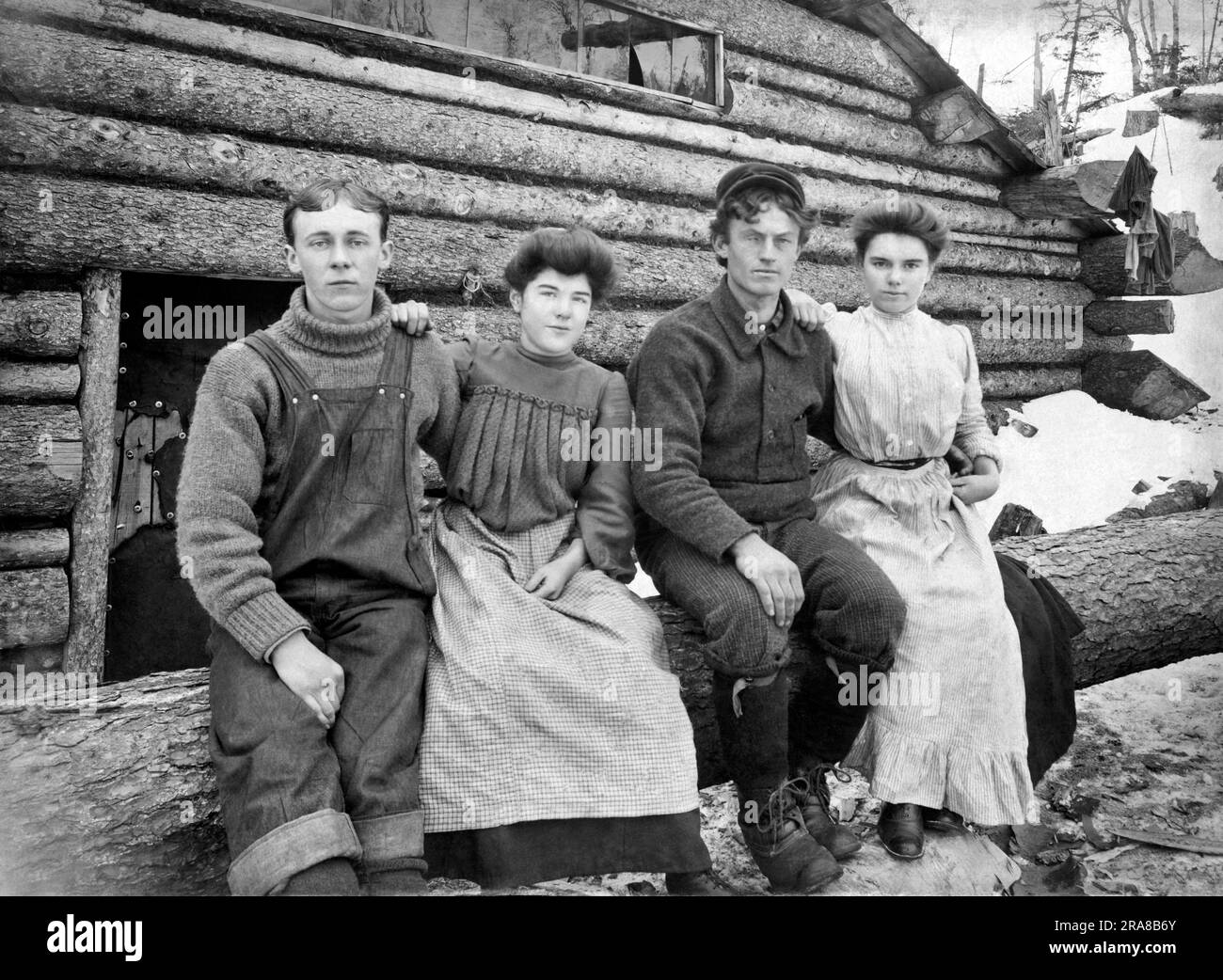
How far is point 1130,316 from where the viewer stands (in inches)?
282

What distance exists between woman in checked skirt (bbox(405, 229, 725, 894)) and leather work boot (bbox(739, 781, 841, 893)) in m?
0.18

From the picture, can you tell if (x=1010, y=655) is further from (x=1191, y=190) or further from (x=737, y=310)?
(x=1191, y=190)

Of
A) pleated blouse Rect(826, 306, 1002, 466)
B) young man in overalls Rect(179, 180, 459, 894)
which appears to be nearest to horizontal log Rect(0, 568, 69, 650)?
young man in overalls Rect(179, 180, 459, 894)

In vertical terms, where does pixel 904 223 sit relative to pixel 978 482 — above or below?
above

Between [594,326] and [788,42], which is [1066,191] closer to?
[788,42]

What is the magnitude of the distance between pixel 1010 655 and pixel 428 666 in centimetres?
160

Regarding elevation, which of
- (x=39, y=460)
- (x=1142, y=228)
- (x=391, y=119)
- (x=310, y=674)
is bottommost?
(x=310, y=674)

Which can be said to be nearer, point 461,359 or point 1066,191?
point 461,359

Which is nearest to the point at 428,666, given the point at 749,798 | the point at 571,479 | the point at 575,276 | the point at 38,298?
the point at 571,479

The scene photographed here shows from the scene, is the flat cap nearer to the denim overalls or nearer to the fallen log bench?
the denim overalls

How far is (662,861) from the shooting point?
7.01 ft

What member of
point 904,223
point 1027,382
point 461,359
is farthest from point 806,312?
point 1027,382

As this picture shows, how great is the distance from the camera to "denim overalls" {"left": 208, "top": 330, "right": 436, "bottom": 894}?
185 centimetres

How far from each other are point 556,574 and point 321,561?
0.57 m
